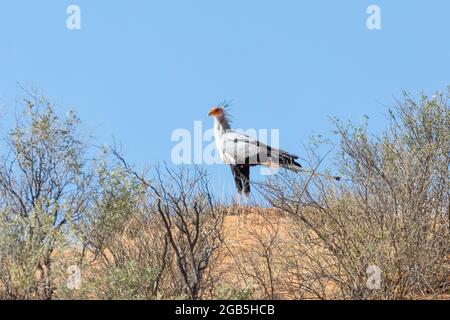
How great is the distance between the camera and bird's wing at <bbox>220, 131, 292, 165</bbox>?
17.0 meters

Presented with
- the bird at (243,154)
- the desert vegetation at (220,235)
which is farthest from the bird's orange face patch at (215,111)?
the desert vegetation at (220,235)

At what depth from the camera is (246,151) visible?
17.1 meters

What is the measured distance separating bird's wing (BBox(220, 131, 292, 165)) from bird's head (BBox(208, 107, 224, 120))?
23.0 inches

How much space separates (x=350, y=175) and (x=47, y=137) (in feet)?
12.2

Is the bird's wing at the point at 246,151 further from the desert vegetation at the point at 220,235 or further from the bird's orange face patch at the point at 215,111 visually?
the desert vegetation at the point at 220,235

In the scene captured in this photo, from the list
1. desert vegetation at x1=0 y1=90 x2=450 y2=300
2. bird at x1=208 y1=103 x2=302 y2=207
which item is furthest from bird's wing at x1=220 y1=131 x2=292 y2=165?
desert vegetation at x1=0 y1=90 x2=450 y2=300

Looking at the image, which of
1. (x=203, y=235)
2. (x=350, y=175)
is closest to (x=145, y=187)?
(x=203, y=235)

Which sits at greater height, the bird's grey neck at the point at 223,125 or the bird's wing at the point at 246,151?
the bird's grey neck at the point at 223,125

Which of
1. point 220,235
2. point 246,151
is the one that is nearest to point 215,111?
point 246,151

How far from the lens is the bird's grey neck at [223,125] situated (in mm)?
17797

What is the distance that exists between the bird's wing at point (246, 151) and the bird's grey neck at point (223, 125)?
577 millimetres

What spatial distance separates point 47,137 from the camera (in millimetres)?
11461

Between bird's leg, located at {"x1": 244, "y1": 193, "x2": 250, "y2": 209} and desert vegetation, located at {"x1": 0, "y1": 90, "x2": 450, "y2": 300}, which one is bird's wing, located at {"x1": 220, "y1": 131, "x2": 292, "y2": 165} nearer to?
bird's leg, located at {"x1": 244, "y1": 193, "x2": 250, "y2": 209}
